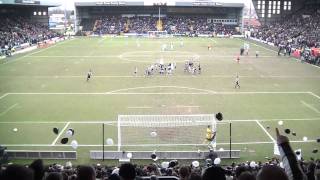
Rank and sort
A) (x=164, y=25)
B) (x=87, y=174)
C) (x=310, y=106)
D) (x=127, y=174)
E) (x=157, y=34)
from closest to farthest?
(x=87, y=174)
(x=127, y=174)
(x=310, y=106)
(x=157, y=34)
(x=164, y=25)

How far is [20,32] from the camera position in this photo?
7481 centimetres

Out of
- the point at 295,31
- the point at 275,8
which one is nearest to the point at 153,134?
the point at 295,31

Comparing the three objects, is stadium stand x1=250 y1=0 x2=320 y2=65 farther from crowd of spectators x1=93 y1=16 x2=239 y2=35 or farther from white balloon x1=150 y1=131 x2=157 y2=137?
white balloon x1=150 y1=131 x2=157 y2=137

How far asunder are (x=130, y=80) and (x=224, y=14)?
70.9m

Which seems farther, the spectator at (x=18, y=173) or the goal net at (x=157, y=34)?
the goal net at (x=157, y=34)

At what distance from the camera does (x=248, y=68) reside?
46438 mm

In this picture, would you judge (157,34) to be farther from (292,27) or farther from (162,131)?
(162,131)

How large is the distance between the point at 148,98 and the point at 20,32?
48921mm

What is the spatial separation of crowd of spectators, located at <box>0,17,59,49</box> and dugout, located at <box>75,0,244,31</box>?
1477 cm

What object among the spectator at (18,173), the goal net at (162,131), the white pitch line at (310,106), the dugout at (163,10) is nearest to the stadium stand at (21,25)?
the dugout at (163,10)

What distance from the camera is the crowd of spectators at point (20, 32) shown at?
64838 millimetres

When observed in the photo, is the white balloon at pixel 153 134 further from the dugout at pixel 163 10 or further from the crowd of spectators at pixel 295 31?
the dugout at pixel 163 10

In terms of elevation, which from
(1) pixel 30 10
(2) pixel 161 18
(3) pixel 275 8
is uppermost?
(3) pixel 275 8

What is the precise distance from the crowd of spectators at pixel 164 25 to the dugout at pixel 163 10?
1.56 metres
